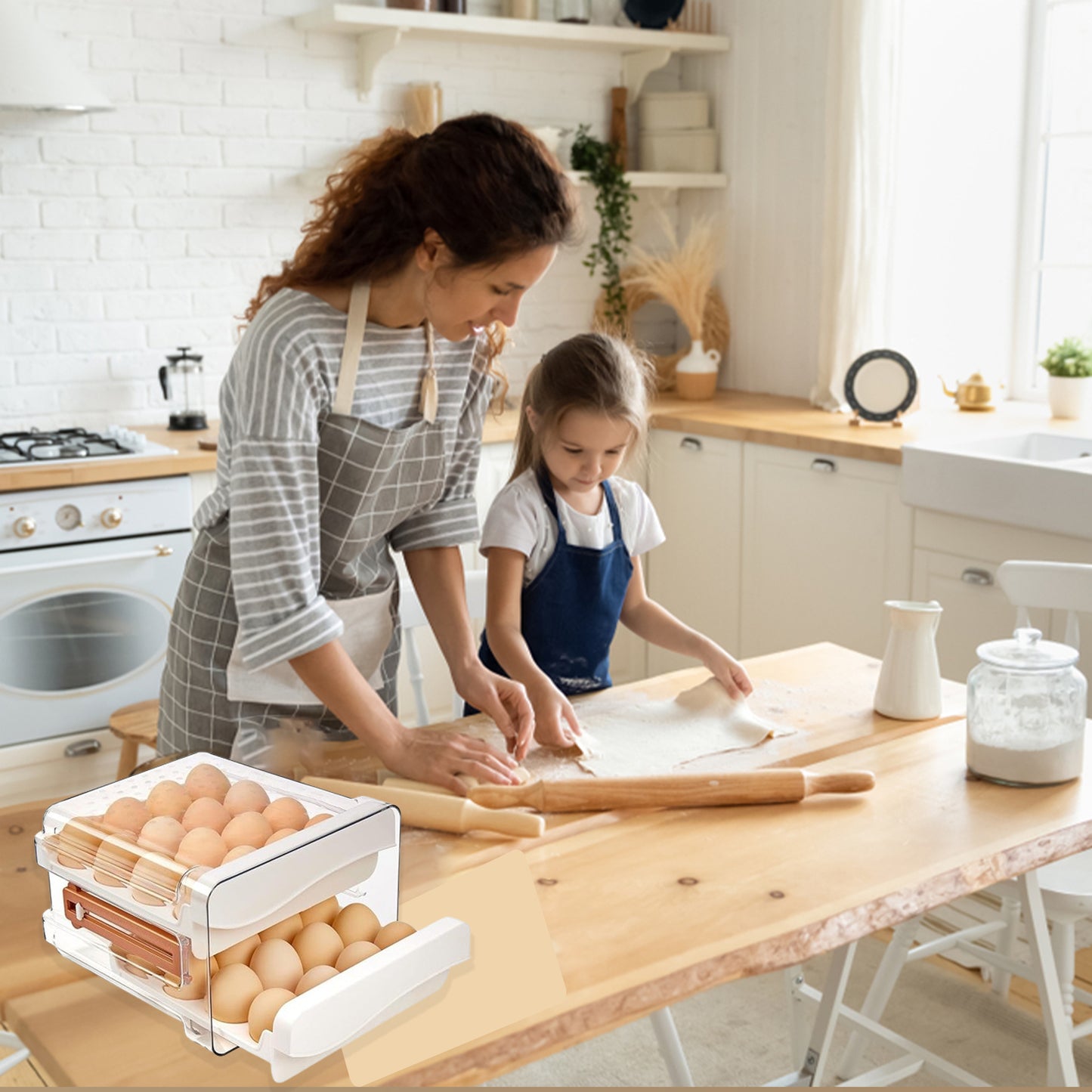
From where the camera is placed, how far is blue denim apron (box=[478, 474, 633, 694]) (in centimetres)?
205

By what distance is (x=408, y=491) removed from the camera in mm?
1696

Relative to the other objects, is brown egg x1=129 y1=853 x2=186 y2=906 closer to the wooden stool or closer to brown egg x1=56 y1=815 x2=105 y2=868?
brown egg x1=56 y1=815 x2=105 y2=868

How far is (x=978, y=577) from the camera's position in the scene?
2887 millimetres

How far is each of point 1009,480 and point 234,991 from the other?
2.27 metres

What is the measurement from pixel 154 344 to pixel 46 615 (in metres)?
0.99

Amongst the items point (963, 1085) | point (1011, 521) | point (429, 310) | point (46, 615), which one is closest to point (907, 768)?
point (963, 1085)

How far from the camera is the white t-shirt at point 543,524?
78.6 inches

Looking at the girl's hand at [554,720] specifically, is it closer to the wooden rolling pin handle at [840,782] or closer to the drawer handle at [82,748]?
the wooden rolling pin handle at [840,782]

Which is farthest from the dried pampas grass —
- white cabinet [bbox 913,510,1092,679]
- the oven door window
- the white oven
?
the oven door window

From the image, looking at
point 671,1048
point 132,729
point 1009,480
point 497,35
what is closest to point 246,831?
point 671,1048

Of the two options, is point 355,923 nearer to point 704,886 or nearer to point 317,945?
point 317,945

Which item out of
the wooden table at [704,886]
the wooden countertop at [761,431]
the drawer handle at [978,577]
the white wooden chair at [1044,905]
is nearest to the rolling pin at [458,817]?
the wooden table at [704,886]

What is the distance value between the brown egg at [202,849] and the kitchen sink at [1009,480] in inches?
84.8
